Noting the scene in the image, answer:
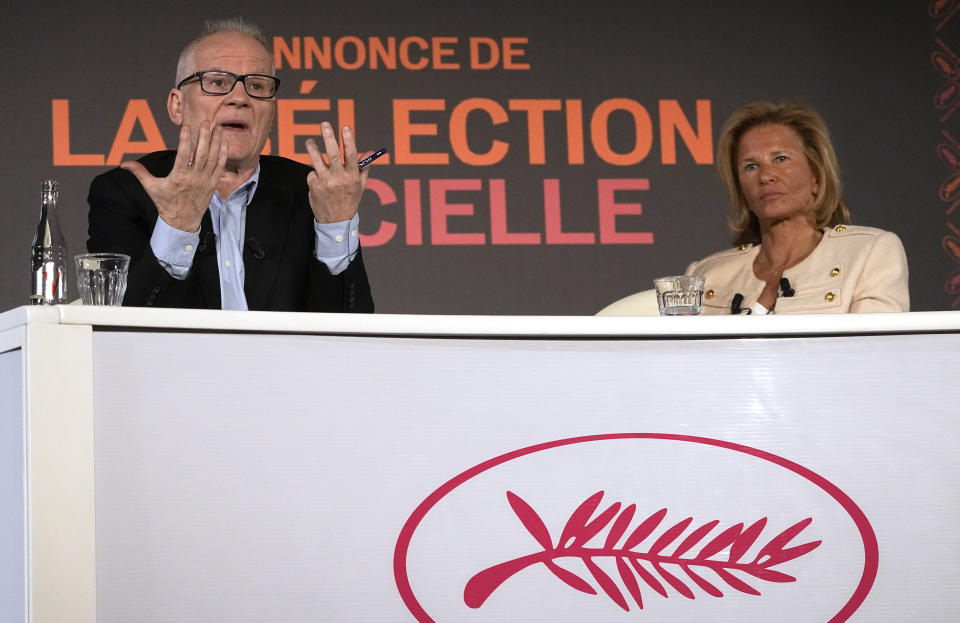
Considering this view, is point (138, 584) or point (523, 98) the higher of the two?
point (523, 98)

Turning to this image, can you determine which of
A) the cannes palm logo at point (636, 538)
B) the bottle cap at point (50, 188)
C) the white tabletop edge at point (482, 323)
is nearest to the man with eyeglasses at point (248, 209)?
the bottle cap at point (50, 188)

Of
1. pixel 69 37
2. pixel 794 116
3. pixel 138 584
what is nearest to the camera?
pixel 138 584

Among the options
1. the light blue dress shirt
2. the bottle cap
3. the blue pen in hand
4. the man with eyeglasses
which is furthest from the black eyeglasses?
the bottle cap

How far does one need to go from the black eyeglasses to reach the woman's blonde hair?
123cm

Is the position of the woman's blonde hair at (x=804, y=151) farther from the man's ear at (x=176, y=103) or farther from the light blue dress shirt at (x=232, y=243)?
the man's ear at (x=176, y=103)

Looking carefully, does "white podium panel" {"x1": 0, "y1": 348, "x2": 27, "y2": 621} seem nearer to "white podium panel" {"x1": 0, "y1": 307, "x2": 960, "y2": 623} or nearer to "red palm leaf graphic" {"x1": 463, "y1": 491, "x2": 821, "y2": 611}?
"white podium panel" {"x1": 0, "y1": 307, "x2": 960, "y2": 623}

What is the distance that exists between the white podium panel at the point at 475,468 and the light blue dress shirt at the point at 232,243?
536mm

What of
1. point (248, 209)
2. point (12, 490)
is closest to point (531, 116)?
point (248, 209)

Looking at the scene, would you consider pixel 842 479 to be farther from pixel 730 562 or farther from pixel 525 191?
pixel 525 191

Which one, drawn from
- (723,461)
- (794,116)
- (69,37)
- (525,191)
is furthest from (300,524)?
(69,37)

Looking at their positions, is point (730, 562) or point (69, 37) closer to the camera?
point (730, 562)

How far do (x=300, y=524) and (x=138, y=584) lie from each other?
20 centimetres

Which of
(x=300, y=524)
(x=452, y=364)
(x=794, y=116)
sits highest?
(x=794, y=116)

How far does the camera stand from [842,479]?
1444 millimetres
